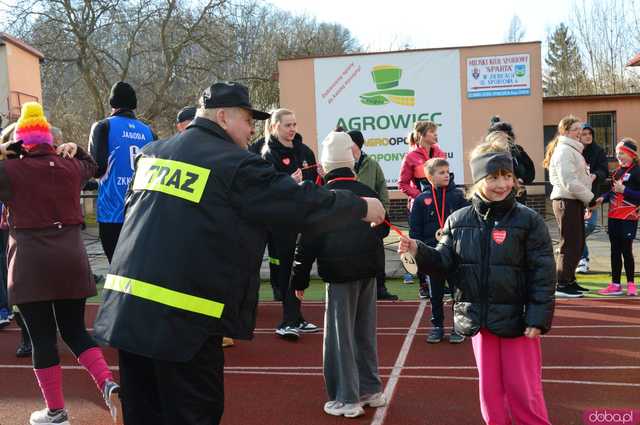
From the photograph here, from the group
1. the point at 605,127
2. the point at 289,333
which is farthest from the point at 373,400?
the point at 605,127

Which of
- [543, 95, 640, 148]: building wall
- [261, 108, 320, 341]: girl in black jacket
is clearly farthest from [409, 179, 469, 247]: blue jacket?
[543, 95, 640, 148]: building wall

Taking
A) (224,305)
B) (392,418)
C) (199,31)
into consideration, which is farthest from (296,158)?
(199,31)

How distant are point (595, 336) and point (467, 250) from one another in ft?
10.9

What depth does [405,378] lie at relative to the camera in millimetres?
5301

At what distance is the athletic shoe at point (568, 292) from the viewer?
818 cm

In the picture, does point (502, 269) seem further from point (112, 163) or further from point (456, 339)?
point (112, 163)

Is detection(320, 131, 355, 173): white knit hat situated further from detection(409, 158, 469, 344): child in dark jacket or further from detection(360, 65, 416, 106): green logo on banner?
detection(360, 65, 416, 106): green logo on banner

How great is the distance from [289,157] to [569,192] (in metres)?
3.32

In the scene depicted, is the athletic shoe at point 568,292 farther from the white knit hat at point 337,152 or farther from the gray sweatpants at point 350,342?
the white knit hat at point 337,152

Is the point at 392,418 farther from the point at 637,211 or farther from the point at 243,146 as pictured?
the point at 637,211

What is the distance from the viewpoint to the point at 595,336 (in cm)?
639

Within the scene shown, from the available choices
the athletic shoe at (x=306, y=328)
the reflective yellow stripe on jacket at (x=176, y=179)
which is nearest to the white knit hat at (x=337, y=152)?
the reflective yellow stripe on jacket at (x=176, y=179)

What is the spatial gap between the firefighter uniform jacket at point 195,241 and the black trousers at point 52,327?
1.67 meters

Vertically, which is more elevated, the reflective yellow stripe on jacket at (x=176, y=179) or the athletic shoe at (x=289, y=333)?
the reflective yellow stripe on jacket at (x=176, y=179)
